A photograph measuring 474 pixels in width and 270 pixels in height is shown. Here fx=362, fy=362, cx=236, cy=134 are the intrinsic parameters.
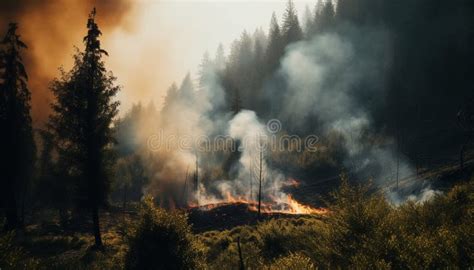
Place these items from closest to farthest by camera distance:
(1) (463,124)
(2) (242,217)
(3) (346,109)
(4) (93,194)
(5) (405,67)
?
(4) (93,194) → (2) (242,217) → (1) (463,124) → (3) (346,109) → (5) (405,67)

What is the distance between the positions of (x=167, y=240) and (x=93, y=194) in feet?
44.1

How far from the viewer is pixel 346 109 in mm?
89125

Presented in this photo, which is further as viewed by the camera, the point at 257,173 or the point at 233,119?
the point at 233,119

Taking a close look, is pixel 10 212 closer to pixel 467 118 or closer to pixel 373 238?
pixel 373 238

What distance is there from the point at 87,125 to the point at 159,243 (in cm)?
1510

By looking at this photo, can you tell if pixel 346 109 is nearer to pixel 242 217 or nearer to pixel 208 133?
pixel 208 133

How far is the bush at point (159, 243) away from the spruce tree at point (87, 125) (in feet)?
40.0

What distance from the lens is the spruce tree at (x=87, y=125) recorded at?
28.0 meters

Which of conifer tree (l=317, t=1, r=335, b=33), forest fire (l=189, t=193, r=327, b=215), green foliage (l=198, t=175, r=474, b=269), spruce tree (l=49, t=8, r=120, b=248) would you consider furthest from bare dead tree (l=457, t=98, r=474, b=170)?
spruce tree (l=49, t=8, r=120, b=248)

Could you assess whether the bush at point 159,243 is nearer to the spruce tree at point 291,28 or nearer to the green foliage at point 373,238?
the green foliage at point 373,238

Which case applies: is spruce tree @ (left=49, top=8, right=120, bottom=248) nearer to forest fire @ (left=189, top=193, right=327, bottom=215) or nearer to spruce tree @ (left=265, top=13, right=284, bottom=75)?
forest fire @ (left=189, top=193, right=327, bottom=215)

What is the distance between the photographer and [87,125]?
2844 centimetres

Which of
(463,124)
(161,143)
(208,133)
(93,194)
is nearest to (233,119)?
(208,133)

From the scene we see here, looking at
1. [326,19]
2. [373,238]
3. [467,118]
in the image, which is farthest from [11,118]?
[326,19]
